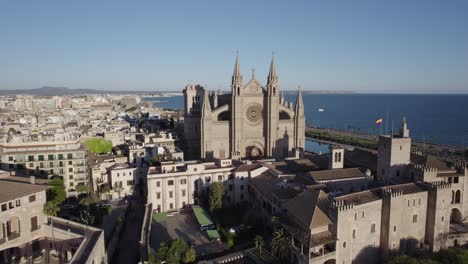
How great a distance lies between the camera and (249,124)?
5806 centimetres

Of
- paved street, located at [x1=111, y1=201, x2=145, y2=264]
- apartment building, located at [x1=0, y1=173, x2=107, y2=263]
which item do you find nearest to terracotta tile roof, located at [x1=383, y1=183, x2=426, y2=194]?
paved street, located at [x1=111, y1=201, x2=145, y2=264]

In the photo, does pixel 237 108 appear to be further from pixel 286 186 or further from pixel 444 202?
pixel 444 202

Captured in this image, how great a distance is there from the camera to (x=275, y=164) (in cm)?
4453

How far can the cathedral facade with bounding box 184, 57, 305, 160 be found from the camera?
55625mm

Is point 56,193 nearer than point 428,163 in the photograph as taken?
No

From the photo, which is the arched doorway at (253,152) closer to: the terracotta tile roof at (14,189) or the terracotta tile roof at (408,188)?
the terracotta tile roof at (408,188)

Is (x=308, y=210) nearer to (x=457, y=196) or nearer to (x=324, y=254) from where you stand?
(x=324, y=254)

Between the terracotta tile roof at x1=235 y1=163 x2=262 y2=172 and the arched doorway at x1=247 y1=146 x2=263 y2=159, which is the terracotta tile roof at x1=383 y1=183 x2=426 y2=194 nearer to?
the terracotta tile roof at x1=235 y1=163 x2=262 y2=172

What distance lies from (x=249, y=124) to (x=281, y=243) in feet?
105

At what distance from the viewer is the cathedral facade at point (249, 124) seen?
55.6 m

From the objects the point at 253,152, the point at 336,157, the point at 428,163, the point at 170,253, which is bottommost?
the point at 170,253

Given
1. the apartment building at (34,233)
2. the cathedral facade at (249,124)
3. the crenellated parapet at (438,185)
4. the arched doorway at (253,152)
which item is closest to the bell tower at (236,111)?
the cathedral facade at (249,124)

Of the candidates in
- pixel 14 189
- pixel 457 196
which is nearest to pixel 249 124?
pixel 457 196

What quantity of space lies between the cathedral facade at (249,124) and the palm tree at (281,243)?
81.1ft
